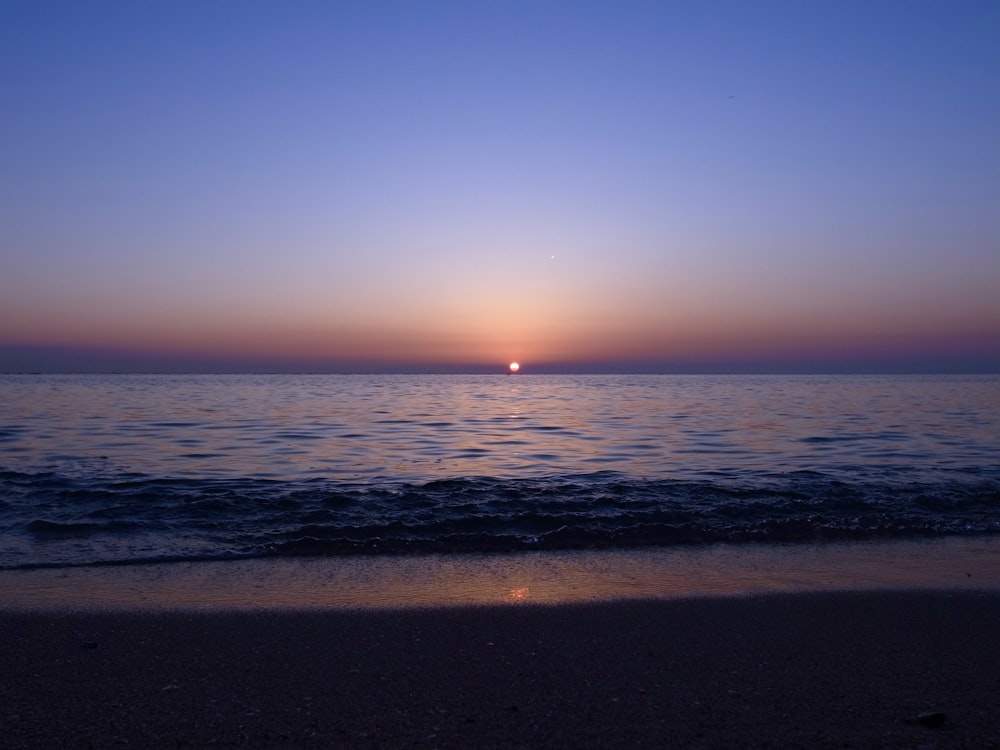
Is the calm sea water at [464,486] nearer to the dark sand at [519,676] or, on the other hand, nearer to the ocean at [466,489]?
the ocean at [466,489]

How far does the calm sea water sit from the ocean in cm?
6

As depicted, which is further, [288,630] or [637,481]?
[637,481]

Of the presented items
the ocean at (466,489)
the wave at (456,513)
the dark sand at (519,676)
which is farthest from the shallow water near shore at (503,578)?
the wave at (456,513)

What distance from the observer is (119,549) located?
10.4 m

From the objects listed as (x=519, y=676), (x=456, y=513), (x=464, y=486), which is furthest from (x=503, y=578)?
(x=464, y=486)

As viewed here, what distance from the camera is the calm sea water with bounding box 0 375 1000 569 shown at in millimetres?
11359

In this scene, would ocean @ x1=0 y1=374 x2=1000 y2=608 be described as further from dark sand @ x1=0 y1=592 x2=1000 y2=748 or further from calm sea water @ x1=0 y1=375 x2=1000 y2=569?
dark sand @ x1=0 y1=592 x2=1000 y2=748

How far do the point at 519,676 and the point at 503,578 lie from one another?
10.9 ft

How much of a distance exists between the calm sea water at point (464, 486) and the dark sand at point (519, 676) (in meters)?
3.65

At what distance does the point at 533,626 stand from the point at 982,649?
12.7ft

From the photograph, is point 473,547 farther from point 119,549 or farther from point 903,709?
point 903,709

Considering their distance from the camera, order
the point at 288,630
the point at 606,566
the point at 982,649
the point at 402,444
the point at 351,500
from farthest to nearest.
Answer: the point at 402,444
the point at 351,500
the point at 606,566
the point at 288,630
the point at 982,649

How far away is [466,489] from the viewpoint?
50.2ft

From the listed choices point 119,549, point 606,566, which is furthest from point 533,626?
point 119,549
